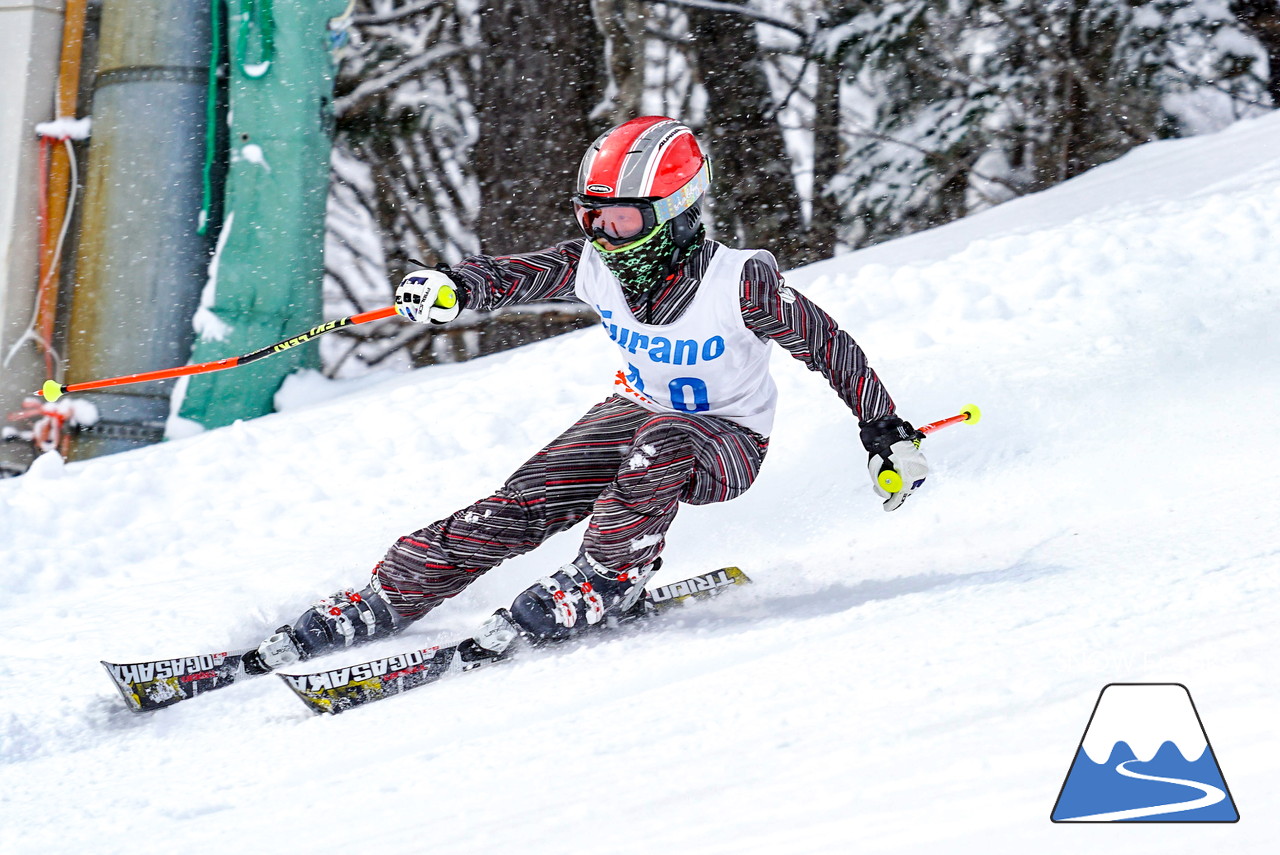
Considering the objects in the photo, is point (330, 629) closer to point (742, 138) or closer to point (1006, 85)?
point (742, 138)

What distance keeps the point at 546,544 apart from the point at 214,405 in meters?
2.61

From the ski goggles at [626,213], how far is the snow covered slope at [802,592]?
3.51 feet

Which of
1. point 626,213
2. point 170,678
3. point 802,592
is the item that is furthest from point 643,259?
point 170,678

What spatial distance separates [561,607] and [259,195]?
3852 mm

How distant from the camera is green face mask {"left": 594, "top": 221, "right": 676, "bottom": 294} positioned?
123 inches

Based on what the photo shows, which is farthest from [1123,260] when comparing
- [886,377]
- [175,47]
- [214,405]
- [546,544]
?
[175,47]

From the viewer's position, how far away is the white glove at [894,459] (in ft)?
10.1

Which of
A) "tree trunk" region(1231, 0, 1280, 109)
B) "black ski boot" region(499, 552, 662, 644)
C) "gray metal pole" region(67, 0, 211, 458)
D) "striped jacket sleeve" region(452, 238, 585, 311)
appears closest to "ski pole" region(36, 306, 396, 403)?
"striped jacket sleeve" region(452, 238, 585, 311)

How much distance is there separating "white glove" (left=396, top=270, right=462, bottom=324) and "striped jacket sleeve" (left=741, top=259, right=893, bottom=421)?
82 centimetres

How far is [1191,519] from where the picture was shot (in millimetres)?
3219

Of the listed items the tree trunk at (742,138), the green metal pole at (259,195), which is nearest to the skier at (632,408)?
the green metal pole at (259,195)

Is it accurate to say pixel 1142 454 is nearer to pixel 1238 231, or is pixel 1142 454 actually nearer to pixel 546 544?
pixel 1238 231

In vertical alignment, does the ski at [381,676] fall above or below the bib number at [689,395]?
below

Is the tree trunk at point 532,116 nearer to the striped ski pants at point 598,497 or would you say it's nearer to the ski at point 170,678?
the striped ski pants at point 598,497
